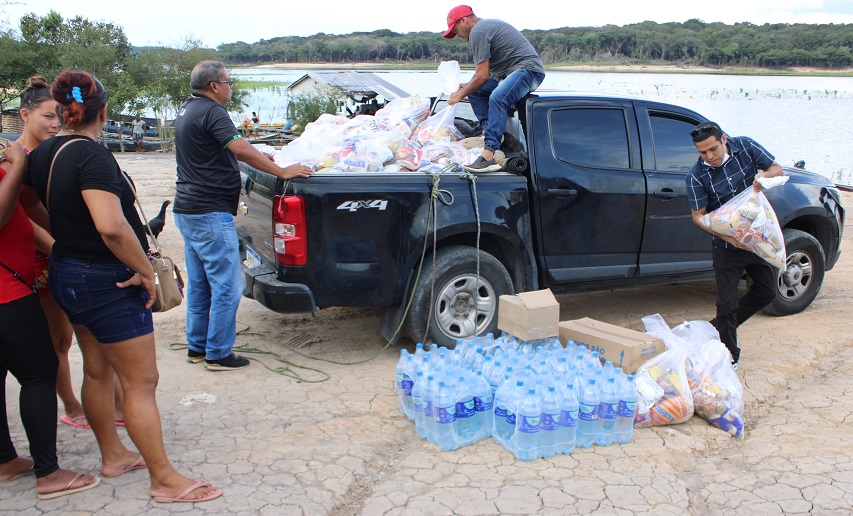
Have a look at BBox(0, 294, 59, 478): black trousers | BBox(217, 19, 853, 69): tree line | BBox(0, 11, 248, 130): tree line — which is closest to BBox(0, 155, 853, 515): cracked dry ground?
BBox(0, 294, 59, 478): black trousers

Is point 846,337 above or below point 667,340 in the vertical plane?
below

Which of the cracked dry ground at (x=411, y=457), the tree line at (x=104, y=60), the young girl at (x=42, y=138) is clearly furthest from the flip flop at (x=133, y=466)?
the tree line at (x=104, y=60)

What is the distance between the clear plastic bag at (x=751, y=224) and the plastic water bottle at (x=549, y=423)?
178 centimetres

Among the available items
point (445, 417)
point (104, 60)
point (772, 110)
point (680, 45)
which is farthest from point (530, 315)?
point (680, 45)

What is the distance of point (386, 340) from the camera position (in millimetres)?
5562

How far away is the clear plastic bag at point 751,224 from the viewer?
4551mm

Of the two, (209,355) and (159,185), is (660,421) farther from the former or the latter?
(159,185)

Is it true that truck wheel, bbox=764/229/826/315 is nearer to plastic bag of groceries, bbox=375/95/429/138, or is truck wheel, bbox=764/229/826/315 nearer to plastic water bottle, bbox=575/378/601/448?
plastic water bottle, bbox=575/378/601/448

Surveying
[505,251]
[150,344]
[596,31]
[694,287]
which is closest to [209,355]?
[150,344]

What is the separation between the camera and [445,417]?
3.83 meters

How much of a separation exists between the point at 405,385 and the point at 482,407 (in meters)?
0.52

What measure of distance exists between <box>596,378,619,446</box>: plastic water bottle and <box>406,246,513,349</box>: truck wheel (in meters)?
1.39

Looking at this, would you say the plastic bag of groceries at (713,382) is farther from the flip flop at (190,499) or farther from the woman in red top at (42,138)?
the woman in red top at (42,138)

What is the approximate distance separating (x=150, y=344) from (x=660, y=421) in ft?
9.59
